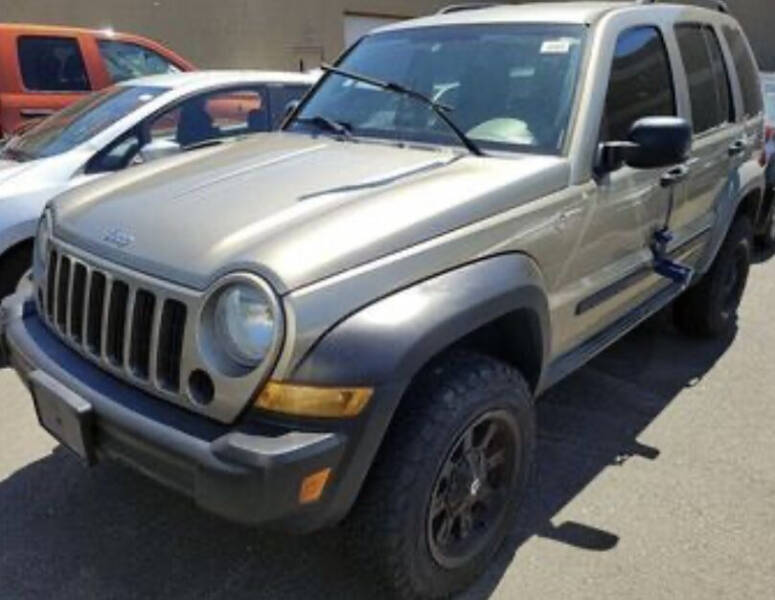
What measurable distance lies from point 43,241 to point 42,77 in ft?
15.6

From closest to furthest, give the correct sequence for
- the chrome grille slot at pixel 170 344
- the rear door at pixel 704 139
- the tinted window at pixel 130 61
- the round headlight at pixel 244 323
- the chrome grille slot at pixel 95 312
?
the round headlight at pixel 244 323 → the chrome grille slot at pixel 170 344 → the chrome grille slot at pixel 95 312 → the rear door at pixel 704 139 → the tinted window at pixel 130 61

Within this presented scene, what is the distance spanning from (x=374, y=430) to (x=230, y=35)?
14.7 metres

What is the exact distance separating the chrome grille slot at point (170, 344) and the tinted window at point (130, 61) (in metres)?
5.73

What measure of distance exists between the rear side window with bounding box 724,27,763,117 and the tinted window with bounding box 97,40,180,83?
4719 millimetres

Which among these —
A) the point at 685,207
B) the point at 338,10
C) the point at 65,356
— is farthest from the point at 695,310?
the point at 338,10

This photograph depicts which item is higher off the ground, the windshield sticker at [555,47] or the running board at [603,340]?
the windshield sticker at [555,47]

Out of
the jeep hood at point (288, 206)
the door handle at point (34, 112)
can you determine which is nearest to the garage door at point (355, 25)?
the door handle at point (34, 112)

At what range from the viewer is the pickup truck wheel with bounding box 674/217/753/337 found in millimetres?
4871

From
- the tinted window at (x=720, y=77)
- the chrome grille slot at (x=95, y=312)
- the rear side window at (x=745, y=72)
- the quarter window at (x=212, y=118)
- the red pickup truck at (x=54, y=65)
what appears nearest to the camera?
the chrome grille slot at (x=95, y=312)

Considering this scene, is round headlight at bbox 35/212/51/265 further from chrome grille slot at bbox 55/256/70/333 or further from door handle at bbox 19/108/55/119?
door handle at bbox 19/108/55/119

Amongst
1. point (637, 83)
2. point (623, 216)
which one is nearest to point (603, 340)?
point (623, 216)

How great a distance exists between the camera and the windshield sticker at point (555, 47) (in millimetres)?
3391

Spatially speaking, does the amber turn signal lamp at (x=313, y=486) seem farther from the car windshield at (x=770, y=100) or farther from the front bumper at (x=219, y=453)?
the car windshield at (x=770, y=100)

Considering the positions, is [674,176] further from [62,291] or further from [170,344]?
[62,291]
